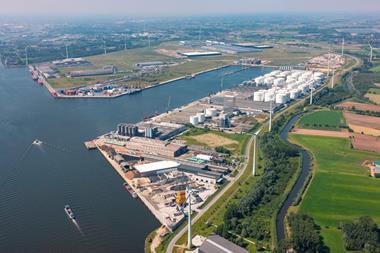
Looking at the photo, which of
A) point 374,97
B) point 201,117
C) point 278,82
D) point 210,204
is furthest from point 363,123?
point 210,204

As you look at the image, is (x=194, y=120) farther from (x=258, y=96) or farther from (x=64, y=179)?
(x=64, y=179)

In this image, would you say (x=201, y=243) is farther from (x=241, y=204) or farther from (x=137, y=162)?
(x=137, y=162)

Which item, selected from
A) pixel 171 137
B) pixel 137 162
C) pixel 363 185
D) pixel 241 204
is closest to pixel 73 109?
pixel 171 137

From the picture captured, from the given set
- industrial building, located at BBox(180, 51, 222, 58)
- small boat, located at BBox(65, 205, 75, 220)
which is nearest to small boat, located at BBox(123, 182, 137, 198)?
small boat, located at BBox(65, 205, 75, 220)

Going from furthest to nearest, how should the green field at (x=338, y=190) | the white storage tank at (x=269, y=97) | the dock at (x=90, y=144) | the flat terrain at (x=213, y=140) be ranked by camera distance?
the white storage tank at (x=269, y=97), the flat terrain at (x=213, y=140), the dock at (x=90, y=144), the green field at (x=338, y=190)

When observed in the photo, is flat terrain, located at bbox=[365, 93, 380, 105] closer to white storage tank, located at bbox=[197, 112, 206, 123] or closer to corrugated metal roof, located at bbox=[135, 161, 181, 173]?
white storage tank, located at bbox=[197, 112, 206, 123]

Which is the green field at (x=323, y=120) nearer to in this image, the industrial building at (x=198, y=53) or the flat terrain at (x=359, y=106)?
the flat terrain at (x=359, y=106)

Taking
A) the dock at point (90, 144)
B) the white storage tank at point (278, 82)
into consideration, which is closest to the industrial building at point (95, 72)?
the white storage tank at point (278, 82)

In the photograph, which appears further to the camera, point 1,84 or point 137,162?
point 1,84
